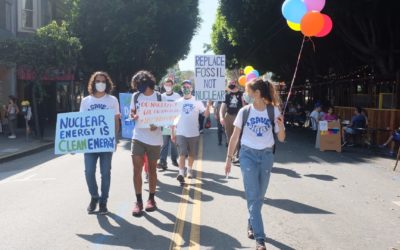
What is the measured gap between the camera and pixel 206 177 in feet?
33.8

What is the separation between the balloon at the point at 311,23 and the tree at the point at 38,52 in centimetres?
1261

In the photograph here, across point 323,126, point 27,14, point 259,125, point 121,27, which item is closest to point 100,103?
point 259,125

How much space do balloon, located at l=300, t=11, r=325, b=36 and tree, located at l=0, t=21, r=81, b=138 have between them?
12.6 m

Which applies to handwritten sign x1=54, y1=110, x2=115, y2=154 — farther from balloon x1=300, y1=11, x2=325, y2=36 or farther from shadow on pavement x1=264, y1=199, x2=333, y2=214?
balloon x1=300, y1=11, x2=325, y2=36

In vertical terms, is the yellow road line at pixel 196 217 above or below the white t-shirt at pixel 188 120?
below

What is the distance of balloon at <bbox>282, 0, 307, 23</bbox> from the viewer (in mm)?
8977

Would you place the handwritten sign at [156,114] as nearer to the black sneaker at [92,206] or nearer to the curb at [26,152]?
the black sneaker at [92,206]

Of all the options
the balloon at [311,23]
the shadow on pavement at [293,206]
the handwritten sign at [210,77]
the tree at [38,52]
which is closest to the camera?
the shadow on pavement at [293,206]

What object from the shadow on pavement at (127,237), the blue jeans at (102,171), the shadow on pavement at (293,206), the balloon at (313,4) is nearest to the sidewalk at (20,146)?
the blue jeans at (102,171)

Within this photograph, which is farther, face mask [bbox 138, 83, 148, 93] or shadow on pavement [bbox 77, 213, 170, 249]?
face mask [bbox 138, 83, 148, 93]

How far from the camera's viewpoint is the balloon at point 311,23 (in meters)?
9.19

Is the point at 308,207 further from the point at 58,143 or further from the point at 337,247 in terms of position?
the point at 58,143

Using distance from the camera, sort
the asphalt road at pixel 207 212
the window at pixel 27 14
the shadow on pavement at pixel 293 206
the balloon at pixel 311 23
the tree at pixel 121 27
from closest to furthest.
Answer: the asphalt road at pixel 207 212
the shadow on pavement at pixel 293 206
the balloon at pixel 311 23
the window at pixel 27 14
the tree at pixel 121 27

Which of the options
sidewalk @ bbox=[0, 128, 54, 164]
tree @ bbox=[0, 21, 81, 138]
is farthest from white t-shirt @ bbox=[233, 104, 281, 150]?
tree @ bbox=[0, 21, 81, 138]
